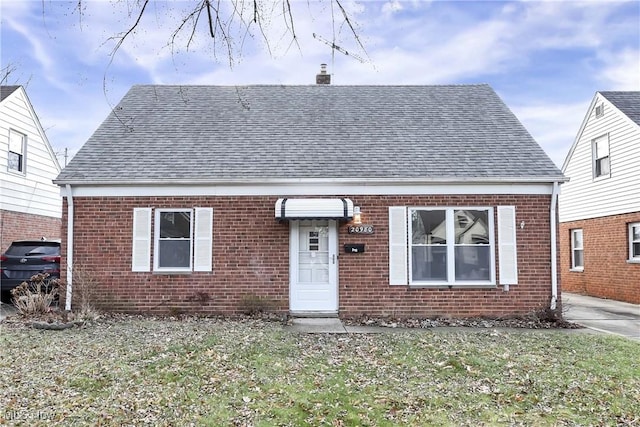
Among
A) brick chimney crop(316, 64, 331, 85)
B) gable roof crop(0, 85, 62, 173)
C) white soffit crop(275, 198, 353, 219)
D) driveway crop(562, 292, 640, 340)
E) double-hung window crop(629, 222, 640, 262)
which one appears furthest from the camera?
brick chimney crop(316, 64, 331, 85)

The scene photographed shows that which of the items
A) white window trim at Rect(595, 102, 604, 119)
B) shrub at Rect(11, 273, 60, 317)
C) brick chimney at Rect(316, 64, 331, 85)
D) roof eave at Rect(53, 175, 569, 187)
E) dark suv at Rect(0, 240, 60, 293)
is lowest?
shrub at Rect(11, 273, 60, 317)

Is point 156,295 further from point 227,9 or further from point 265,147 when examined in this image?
point 227,9

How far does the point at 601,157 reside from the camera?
15.6m

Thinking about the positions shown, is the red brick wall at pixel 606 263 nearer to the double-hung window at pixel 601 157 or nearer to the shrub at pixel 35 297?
the double-hung window at pixel 601 157

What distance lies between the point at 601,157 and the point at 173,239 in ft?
44.7

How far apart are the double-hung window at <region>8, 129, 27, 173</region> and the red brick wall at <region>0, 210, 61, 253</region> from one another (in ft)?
4.88

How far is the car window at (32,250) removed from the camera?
38.3 feet

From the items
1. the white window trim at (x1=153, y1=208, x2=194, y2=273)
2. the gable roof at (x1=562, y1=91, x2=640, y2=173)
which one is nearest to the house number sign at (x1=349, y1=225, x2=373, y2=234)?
the white window trim at (x1=153, y1=208, x2=194, y2=273)

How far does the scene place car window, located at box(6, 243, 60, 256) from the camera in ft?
38.3

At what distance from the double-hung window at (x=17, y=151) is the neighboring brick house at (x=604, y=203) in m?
16.6

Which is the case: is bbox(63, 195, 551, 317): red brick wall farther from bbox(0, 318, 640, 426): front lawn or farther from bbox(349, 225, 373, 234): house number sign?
bbox(0, 318, 640, 426): front lawn

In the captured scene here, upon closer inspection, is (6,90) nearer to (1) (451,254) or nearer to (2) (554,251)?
(1) (451,254)

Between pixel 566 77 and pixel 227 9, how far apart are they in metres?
13.0

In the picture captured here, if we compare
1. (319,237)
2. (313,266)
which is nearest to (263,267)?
(313,266)
